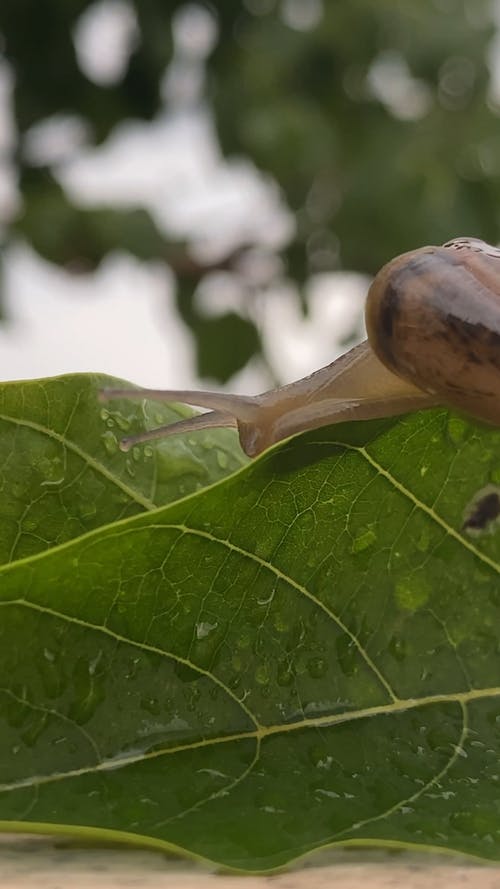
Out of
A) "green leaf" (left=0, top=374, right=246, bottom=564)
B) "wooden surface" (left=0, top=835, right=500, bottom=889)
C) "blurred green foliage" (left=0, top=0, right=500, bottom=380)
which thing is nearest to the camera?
"wooden surface" (left=0, top=835, right=500, bottom=889)

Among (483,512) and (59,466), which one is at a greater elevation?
(59,466)

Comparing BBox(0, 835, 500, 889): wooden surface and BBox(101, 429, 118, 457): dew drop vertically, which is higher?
BBox(101, 429, 118, 457): dew drop

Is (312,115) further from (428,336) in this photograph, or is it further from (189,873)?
(189,873)

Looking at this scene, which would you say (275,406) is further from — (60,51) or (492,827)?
(60,51)

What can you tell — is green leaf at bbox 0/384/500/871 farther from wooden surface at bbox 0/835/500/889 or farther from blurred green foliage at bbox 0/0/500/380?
blurred green foliage at bbox 0/0/500/380

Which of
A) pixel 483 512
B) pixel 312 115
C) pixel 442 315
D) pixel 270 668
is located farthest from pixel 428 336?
pixel 312 115

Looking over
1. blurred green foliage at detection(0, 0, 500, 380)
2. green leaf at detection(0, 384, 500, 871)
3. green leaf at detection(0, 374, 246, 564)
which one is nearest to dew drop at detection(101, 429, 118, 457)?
green leaf at detection(0, 374, 246, 564)


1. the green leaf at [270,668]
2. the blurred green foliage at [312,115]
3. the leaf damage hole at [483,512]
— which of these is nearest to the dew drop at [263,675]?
the green leaf at [270,668]
